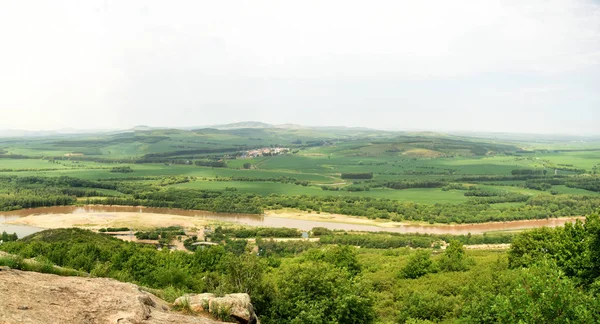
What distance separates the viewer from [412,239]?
213 feet

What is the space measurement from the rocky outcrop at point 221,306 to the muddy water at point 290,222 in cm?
6137

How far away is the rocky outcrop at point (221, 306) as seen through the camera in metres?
15.0

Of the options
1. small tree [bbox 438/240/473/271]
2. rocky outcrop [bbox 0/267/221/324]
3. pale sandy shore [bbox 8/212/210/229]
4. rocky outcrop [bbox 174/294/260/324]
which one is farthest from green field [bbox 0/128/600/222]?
rocky outcrop [bbox 0/267/221/324]

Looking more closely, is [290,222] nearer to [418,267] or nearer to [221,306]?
[418,267]

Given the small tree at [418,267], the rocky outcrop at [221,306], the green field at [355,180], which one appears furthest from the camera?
the green field at [355,180]

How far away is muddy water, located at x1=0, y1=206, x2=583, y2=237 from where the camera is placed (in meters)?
76.9

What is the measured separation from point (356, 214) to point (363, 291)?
67825 millimetres

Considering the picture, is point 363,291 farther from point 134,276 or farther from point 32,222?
point 32,222

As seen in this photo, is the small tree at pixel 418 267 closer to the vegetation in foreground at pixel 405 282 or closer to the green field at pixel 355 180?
the vegetation in foreground at pixel 405 282

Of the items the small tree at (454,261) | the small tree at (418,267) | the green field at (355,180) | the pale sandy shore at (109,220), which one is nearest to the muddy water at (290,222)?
the pale sandy shore at (109,220)

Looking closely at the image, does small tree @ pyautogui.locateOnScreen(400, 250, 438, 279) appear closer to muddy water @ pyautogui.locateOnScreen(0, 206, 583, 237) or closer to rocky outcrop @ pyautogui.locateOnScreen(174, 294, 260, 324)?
rocky outcrop @ pyautogui.locateOnScreen(174, 294, 260, 324)

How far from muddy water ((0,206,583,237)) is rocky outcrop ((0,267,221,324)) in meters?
64.9

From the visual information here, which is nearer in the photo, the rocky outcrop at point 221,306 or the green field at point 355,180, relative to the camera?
the rocky outcrop at point 221,306

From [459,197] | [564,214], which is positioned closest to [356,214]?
[459,197]
